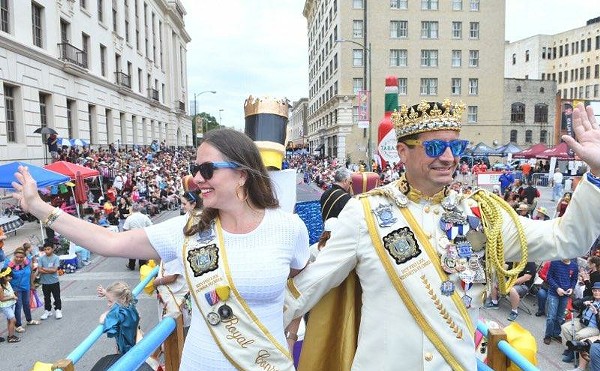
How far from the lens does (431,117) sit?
7.32ft

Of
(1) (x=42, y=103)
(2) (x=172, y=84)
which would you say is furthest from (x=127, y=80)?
(2) (x=172, y=84)

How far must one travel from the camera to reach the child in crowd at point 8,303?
7309 millimetres

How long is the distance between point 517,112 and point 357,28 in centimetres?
2076

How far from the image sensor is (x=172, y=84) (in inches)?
2167

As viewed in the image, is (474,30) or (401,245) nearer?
(401,245)

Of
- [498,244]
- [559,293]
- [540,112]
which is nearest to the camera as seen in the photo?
[498,244]

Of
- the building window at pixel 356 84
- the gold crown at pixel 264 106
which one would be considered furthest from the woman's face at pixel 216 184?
the building window at pixel 356 84

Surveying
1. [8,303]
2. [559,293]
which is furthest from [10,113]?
[559,293]

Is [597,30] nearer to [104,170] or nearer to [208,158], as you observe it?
[104,170]

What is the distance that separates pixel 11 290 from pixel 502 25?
5292cm

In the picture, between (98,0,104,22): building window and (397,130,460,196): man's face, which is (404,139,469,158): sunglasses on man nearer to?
(397,130,460,196): man's face

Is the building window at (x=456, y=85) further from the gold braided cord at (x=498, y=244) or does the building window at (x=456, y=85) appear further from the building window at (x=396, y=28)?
the gold braided cord at (x=498, y=244)

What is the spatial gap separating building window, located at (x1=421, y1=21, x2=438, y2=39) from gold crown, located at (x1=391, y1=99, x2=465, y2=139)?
5037 centimetres

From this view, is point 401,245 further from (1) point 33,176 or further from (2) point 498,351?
(1) point 33,176
